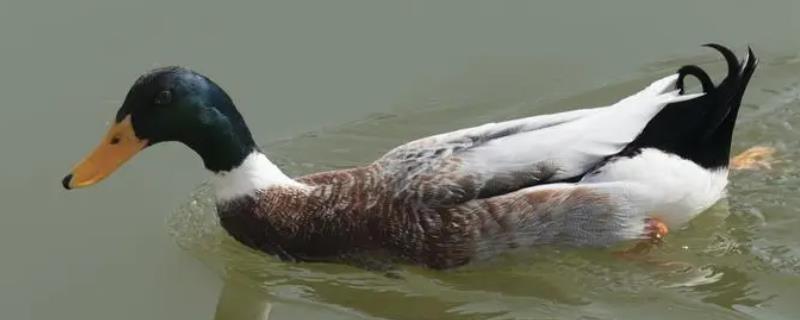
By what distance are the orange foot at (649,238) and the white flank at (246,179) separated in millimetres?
1551

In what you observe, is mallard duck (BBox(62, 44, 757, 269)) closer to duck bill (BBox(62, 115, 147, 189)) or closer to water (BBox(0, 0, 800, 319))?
duck bill (BBox(62, 115, 147, 189))

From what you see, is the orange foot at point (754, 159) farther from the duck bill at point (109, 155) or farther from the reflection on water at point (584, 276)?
the duck bill at point (109, 155)

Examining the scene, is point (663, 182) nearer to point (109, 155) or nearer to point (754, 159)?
point (754, 159)

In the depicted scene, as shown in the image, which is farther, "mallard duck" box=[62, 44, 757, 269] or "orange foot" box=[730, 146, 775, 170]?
"orange foot" box=[730, 146, 775, 170]

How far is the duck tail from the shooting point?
19.5 feet

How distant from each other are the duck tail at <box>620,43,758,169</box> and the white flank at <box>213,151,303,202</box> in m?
1.55

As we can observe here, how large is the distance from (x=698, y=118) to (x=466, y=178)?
1.05 metres

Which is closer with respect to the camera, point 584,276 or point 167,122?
point 167,122

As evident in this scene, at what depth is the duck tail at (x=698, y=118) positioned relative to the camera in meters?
5.95

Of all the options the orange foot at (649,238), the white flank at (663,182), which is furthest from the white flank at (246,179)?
the orange foot at (649,238)

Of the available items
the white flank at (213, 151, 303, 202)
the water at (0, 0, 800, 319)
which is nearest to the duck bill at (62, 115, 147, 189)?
the white flank at (213, 151, 303, 202)

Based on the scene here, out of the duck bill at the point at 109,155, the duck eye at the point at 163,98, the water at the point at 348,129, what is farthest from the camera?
the water at the point at 348,129

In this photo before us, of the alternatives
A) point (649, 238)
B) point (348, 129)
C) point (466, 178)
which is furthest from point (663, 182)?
point (348, 129)

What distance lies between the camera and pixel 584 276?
6.02 metres
